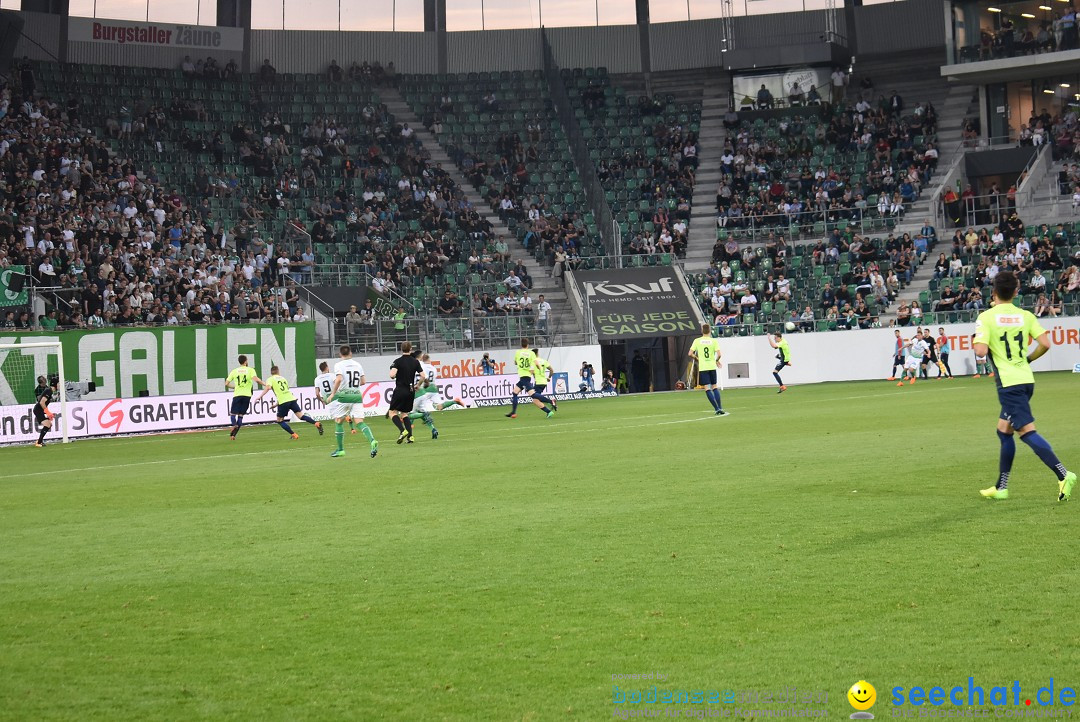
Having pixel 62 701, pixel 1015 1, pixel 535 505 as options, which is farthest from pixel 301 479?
pixel 1015 1

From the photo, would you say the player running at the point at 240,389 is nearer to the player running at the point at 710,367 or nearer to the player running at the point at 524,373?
the player running at the point at 524,373

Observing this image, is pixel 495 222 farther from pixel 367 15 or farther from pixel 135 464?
pixel 135 464

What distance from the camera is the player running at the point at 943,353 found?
145 feet

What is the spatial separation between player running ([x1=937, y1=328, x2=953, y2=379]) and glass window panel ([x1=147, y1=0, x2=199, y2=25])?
36.9 m

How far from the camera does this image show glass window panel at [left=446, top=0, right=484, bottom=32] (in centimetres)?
6450

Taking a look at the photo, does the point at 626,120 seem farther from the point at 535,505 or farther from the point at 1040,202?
the point at 535,505

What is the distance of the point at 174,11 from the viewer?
58.0 meters

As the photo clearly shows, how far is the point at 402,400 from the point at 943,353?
2741 cm

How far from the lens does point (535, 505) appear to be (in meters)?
13.3

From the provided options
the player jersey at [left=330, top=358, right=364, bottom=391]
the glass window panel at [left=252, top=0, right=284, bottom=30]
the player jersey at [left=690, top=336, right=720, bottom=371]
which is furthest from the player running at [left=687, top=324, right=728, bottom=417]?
the glass window panel at [left=252, top=0, right=284, bottom=30]

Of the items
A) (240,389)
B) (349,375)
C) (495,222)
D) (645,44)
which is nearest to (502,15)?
(645,44)

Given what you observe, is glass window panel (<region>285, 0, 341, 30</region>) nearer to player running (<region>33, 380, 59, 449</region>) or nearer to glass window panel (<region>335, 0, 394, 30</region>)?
glass window panel (<region>335, 0, 394, 30</region>)

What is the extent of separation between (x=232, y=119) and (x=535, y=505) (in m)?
45.2

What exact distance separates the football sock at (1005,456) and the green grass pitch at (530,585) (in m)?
0.45
